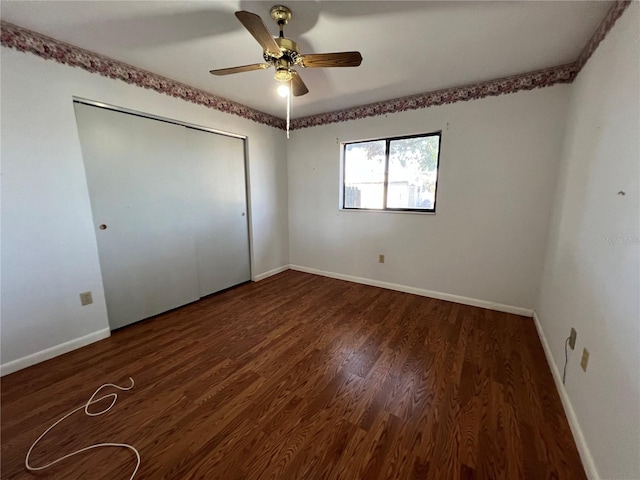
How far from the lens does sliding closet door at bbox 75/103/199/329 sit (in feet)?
7.06

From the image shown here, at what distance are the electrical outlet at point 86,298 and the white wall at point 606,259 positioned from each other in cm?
336

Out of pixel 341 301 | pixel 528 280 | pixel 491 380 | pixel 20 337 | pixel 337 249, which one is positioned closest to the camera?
pixel 491 380

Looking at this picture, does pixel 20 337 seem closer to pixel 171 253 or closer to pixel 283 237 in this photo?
pixel 171 253

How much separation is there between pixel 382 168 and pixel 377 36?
167cm

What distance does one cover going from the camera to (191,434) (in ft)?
4.41

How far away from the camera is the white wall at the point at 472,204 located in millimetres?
2387

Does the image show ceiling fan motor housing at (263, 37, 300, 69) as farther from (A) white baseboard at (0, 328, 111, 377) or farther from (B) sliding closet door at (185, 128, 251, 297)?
(A) white baseboard at (0, 328, 111, 377)

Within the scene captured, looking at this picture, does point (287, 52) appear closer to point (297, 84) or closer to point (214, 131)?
point (297, 84)

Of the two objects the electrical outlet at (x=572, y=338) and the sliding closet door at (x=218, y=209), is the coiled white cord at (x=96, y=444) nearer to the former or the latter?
the sliding closet door at (x=218, y=209)

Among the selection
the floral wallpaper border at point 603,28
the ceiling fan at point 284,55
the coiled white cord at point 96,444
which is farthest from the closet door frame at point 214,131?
the floral wallpaper border at point 603,28

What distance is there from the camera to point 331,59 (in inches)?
63.7

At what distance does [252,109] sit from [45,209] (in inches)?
94.3

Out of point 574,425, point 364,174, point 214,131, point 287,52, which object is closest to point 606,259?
point 574,425

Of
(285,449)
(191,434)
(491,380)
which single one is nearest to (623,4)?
(491,380)
